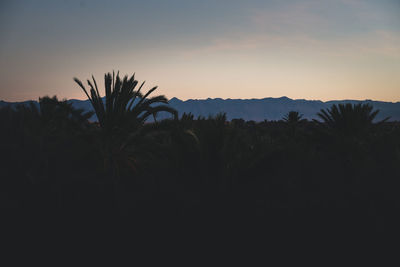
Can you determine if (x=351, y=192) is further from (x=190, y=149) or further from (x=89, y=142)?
(x=89, y=142)

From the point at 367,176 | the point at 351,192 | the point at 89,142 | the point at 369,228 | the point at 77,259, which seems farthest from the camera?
the point at 367,176

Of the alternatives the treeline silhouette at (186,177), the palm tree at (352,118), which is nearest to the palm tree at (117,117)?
the treeline silhouette at (186,177)

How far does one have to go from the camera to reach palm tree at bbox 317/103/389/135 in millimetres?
11227

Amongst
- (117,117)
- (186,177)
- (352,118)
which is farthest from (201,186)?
(352,118)

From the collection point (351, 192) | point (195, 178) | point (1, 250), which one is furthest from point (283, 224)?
point (1, 250)

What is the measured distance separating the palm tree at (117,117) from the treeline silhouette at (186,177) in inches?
1.3

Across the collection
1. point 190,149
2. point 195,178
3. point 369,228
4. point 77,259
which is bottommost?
point 77,259

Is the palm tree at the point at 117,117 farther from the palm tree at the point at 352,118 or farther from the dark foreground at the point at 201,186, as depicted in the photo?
the palm tree at the point at 352,118

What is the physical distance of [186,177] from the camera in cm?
980

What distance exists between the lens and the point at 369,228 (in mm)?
8156

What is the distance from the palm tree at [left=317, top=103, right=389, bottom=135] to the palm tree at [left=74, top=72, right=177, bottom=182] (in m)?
7.38

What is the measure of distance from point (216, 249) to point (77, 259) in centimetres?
342

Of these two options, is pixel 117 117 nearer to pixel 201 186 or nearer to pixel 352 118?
pixel 201 186

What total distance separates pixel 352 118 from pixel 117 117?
30.0 ft
